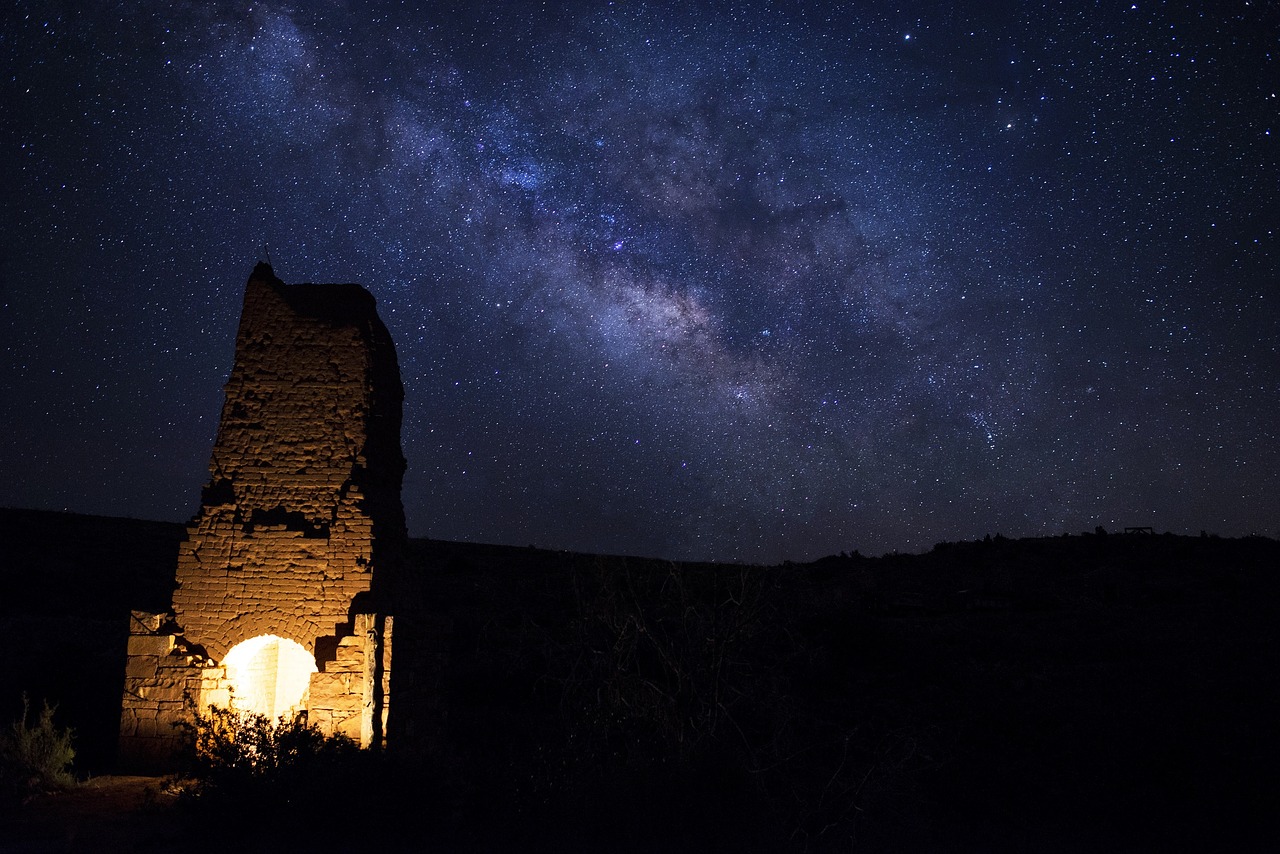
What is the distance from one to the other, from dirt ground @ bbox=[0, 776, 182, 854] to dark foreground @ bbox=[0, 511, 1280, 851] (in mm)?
64

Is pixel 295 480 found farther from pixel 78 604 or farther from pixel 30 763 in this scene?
pixel 78 604

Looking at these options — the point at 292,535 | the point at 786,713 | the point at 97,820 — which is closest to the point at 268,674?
the point at 292,535

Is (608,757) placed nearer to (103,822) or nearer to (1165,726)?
(103,822)

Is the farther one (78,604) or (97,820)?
(78,604)

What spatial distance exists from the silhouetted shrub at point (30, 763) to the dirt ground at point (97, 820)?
17cm

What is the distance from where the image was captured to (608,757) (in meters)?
9.55

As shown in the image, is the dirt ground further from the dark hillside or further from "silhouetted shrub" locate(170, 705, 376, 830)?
the dark hillside

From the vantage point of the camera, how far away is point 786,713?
34.8 ft

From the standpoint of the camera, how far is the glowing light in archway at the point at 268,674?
11031mm

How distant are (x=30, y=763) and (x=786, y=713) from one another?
9.34 meters

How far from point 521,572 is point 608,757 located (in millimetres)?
21136

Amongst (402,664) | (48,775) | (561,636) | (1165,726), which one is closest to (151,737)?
(48,775)

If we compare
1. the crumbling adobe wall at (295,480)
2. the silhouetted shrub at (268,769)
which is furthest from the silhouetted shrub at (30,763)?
the crumbling adobe wall at (295,480)

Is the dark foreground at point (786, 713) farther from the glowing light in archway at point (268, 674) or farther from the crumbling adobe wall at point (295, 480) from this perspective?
the glowing light in archway at point (268, 674)
